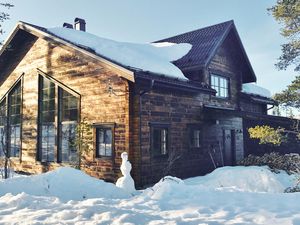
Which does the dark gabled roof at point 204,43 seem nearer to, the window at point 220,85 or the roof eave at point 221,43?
the roof eave at point 221,43

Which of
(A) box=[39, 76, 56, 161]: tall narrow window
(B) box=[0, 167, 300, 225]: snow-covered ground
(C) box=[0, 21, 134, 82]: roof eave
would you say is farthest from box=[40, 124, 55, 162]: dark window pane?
(B) box=[0, 167, 300, 225]: snow-covered ground

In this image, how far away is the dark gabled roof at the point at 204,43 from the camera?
46.3 ft

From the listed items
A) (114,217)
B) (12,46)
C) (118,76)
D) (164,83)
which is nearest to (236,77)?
(164,83)

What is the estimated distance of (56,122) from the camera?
43.8 ft

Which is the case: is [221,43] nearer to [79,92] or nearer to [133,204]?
[79,92]

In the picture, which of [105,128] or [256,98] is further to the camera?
[256,98]

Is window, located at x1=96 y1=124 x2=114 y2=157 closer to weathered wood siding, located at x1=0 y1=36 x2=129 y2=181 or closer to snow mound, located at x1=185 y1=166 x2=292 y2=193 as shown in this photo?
weathered wood siding, located at x1=0 y1=36 x2=129 y2=181

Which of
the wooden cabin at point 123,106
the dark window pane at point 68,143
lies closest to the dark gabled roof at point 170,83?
the wooden cabin at point 123,106

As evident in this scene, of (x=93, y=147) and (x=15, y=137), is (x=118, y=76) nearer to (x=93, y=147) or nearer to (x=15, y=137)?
(x=93, y=147)

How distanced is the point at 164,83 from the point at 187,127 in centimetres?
266

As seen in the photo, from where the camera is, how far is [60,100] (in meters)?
13.4

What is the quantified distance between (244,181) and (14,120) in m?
11.5

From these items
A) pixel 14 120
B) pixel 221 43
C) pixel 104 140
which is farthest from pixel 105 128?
pixel 221 43

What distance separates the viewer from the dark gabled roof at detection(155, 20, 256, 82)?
46.3 ft
